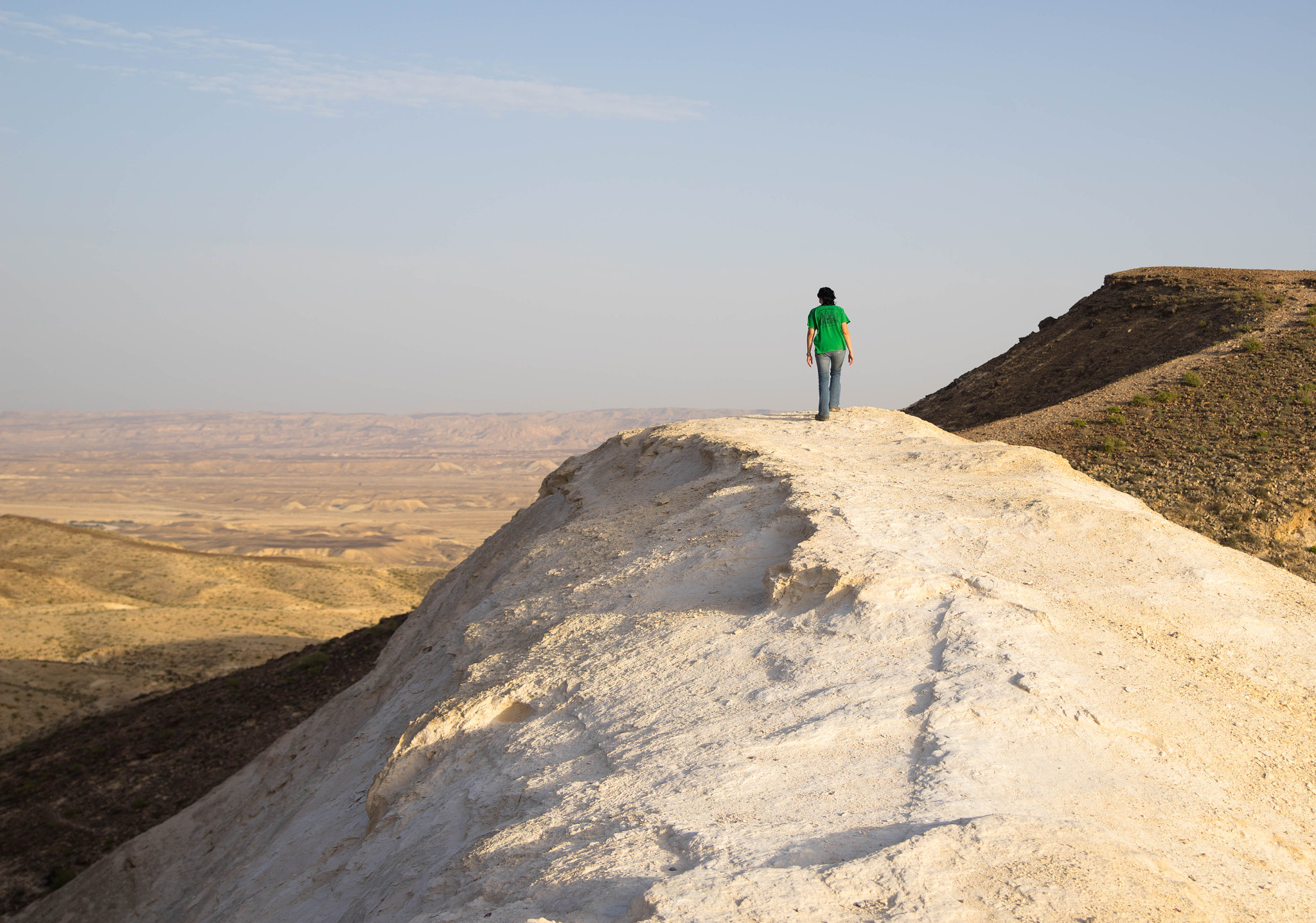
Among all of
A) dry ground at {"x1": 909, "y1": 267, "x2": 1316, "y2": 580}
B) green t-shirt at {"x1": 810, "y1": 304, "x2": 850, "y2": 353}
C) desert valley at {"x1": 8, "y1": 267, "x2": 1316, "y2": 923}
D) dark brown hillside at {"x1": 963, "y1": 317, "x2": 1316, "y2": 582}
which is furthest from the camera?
dry ground at {"x1": 909, "y1": 267, "x2": 1316, "y2": 580}

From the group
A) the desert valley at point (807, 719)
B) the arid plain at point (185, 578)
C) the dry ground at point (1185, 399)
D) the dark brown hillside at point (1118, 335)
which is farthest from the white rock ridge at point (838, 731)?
the arid plain at point (185, 578)

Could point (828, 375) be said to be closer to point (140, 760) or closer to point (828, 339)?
point (828, 339)

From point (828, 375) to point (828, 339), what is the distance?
0.53 metres

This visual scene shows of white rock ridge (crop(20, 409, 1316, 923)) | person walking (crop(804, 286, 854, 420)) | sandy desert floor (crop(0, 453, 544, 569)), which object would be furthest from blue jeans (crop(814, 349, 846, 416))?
sandy desert floor (crop(0, 453, 544, 569))

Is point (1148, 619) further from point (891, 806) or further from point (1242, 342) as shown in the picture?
point (1242, 342)

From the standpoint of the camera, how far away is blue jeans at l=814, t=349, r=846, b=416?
1264 cm

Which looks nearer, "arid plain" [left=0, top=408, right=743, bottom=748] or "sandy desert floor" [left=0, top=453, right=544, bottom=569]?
"arid plain" [left=0, top=408, right=743, bottom=748]

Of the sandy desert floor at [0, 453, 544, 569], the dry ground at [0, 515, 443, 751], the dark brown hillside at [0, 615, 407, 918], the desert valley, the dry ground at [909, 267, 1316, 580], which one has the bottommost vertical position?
the sandy desert floor at [0, 453, 544, 569]

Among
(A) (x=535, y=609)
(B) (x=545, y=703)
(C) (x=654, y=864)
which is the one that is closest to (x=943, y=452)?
(A) (x=535, y=609)

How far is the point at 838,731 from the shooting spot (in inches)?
187

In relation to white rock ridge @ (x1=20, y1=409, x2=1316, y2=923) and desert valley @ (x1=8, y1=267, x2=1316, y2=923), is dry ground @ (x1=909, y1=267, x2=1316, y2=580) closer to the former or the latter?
desert valley @ (x1=8, y1=267, x2=1316, y2=923)

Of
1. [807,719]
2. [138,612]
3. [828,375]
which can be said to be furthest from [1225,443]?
[138,612]

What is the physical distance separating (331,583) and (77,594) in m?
13.3

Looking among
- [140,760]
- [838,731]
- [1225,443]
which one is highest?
[1225,443]
